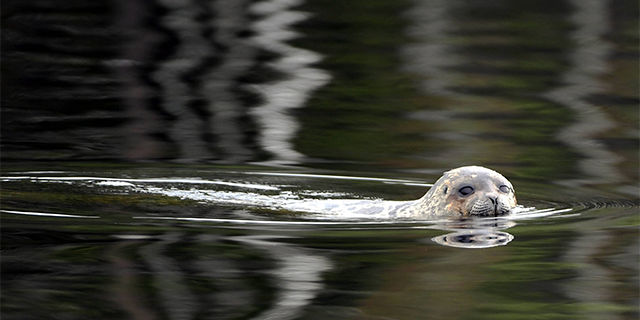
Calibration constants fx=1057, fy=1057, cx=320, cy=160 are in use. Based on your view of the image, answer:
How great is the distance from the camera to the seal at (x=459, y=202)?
751cm

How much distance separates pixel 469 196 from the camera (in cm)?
757

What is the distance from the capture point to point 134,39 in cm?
1894

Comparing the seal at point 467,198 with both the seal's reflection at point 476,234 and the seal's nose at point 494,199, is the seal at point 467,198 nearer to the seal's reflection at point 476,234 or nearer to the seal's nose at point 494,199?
the seal's nose at point 494,199

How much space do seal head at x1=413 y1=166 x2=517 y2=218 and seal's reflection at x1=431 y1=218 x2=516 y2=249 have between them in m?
0.13

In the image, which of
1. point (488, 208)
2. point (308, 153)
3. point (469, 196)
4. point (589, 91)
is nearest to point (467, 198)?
point (469, 196)

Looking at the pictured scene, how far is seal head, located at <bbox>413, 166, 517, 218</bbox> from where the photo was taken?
7504 mm

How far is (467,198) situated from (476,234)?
753 millimetres

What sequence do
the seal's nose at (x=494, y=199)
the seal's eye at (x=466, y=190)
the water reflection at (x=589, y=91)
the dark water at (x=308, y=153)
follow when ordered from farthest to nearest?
the water reflection at (x=589, y=91) < the seal's eye at (x=466, y=190) < the seal's nose at (x=494, y=199) < the dark water at (x=308, y=153)

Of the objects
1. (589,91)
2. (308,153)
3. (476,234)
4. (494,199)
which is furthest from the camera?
(589,91)

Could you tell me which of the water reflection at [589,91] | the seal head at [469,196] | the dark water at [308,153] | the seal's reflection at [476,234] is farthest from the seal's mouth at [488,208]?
the water reflection at [589,91]

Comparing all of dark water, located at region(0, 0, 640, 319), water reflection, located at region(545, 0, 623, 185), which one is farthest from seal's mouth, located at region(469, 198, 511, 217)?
water reflection, located at region(545, 0, 623, 185)

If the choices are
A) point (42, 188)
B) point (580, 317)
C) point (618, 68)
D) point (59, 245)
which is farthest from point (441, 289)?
point (618, 68)

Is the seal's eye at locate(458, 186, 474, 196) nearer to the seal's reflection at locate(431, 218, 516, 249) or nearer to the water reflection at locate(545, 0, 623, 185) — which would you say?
the seal's reflection at locate(431, 218, 516, 249)

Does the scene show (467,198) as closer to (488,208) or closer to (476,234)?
(488,208)
